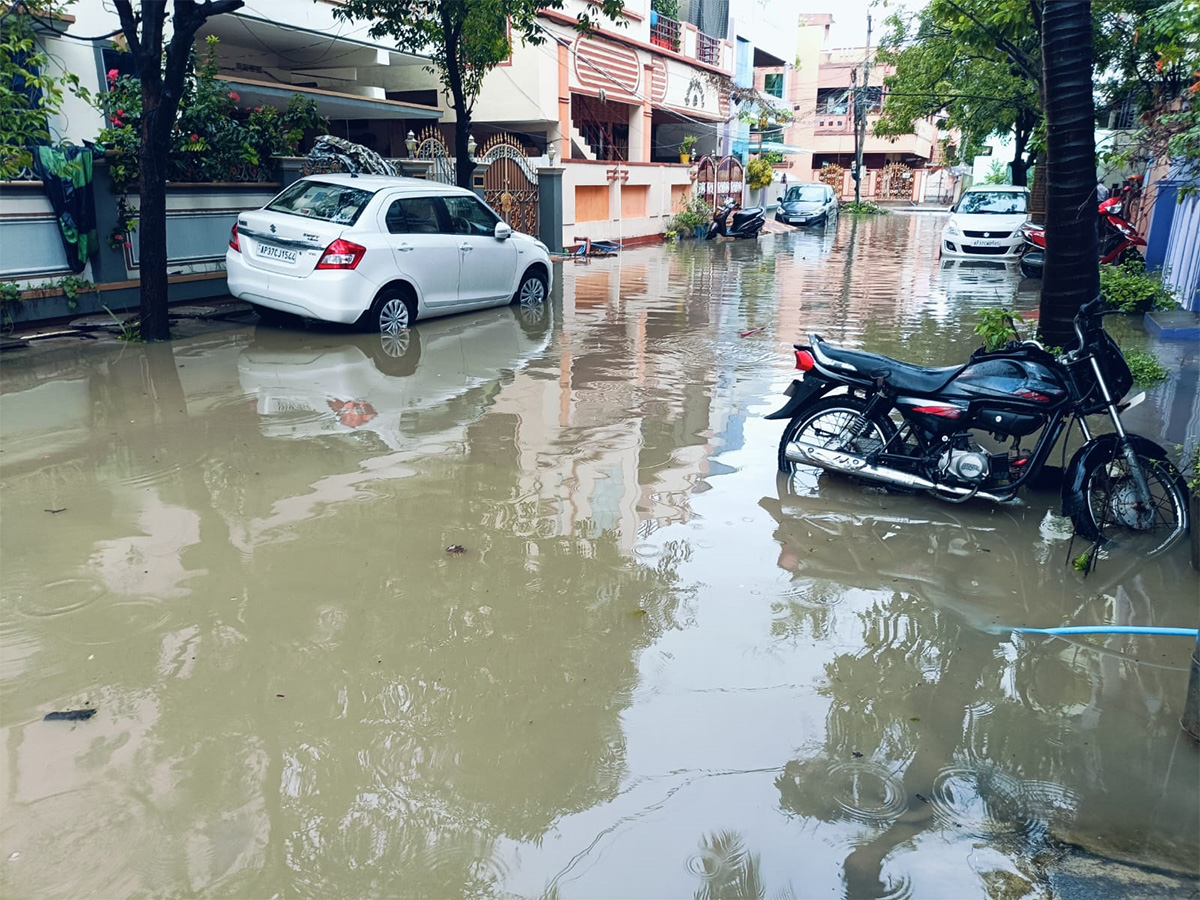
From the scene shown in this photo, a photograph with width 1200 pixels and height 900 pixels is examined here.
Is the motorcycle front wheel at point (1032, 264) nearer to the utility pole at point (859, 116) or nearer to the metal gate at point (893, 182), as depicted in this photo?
the utility pole at point (859, 116)

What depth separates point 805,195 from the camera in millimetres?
35812

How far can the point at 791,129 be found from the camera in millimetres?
58281

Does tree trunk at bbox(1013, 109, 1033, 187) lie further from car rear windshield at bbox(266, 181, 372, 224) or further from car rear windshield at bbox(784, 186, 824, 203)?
car rear windshield at bbox(266, 181, 372, 224)

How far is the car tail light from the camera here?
9.95 meters

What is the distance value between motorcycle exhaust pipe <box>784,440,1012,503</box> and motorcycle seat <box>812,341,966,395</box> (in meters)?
0.49

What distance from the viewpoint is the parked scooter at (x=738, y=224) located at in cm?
2880

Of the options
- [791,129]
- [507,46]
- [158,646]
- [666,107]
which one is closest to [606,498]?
[158,646]

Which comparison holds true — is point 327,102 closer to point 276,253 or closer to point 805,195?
point 276,253

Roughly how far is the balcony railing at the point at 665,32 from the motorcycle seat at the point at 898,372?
26311mm

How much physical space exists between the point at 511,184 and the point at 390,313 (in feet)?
33.2

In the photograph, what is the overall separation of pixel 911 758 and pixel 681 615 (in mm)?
1304

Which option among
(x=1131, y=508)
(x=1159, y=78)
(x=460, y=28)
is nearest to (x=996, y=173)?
(x=1159, y=78)

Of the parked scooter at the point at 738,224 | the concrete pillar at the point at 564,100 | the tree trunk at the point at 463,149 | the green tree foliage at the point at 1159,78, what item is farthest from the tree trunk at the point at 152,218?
the parked scooter at the point at 738,224

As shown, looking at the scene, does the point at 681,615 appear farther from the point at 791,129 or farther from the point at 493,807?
the point at 791,129
